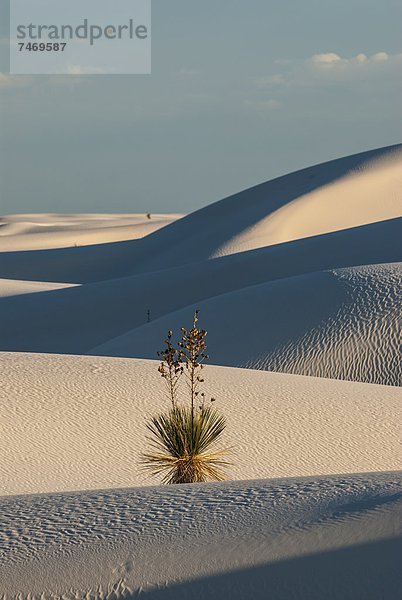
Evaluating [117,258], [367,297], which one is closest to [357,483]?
[367,297]

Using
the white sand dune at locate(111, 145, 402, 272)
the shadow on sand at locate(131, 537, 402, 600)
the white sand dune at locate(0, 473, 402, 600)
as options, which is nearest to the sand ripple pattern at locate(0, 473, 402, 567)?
the white sand dune at locate(0, 473, 402, 600)

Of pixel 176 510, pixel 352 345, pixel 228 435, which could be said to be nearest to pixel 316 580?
pixel 176 510

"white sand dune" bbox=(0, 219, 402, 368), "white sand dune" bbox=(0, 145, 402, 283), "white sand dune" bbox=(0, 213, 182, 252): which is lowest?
"white sand dune" bbox=(0, 219, 402, 368)

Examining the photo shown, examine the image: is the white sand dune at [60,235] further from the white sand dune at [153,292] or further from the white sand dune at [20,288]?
the white sand dune at [153,292]

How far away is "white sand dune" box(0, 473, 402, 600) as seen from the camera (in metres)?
3.97

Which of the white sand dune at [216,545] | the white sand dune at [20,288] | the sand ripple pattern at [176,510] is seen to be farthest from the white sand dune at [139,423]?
the white sand dune at [20,288]

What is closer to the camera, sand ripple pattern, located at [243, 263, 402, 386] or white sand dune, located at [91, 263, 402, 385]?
sand ripple pattern, located at [243, 263, 402, 386]

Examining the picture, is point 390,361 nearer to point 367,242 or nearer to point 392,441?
point 392,441

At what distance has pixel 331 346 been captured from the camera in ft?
51.5

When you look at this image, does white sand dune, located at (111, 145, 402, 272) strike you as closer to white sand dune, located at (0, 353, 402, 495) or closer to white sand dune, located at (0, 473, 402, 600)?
white sand dune, located at (0, 353, 402, 495)

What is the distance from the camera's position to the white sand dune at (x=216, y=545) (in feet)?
13.0

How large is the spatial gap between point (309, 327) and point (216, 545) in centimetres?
1220

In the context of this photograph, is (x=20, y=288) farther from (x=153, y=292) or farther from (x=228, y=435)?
(x=228, y=435)

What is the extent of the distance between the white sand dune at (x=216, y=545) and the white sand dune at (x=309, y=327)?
1032 centimetres
